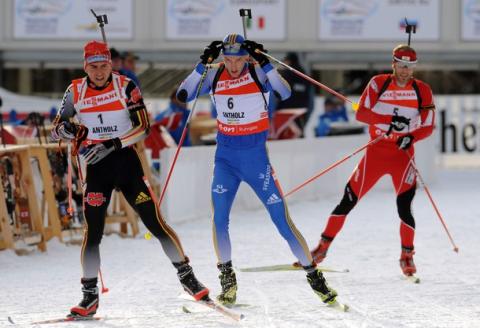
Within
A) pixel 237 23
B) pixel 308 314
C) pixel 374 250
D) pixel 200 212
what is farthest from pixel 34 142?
pixel 237 23

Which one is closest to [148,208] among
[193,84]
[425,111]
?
[193,84]

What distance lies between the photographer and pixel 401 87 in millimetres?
9281

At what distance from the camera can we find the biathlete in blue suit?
7926 millimetres

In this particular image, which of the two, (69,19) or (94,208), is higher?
(69,19)

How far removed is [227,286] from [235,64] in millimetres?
1423

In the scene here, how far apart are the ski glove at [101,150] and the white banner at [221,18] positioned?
1487cm

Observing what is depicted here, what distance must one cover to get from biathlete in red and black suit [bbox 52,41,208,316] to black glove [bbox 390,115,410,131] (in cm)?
220

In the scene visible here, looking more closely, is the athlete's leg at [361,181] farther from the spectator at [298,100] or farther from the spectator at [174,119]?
the spectator at [298,100]

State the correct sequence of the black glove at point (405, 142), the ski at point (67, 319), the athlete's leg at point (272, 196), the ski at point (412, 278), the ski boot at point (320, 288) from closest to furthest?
the ski at point (67, 319)
the ski boot at point (320, 288)
the athlete's leg at point (272, 196)
the ski at point (412, 278)
the black glove at point (405, 142)

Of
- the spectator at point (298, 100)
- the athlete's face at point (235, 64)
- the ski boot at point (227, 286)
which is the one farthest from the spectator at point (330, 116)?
the athlete's face at point (235, 64)

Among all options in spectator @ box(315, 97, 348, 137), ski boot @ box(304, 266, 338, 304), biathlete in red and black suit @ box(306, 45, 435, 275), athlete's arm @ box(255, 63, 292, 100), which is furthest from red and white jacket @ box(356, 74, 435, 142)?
spectator @ box(315, 97, 348, 137)

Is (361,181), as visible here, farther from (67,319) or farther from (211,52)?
(67,319)

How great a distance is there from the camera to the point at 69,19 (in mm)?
22703

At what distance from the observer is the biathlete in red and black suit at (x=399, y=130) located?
9258mm
